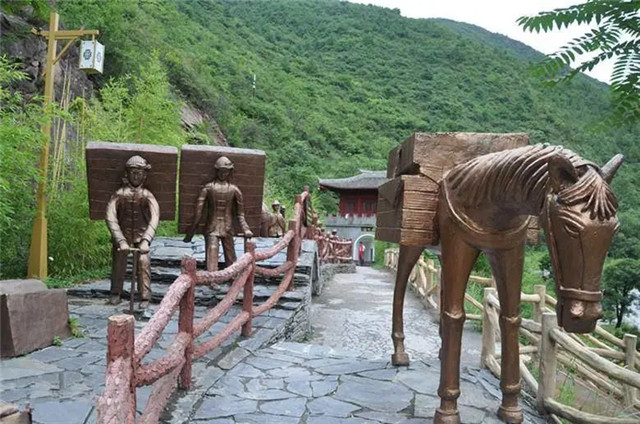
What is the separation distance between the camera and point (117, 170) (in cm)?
518

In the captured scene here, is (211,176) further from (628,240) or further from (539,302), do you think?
(628,240)

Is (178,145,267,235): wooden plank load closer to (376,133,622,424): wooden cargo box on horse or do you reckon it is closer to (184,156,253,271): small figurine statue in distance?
(184,156,253,271): small figurine statue in distance

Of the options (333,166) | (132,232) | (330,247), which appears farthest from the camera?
(333,166)

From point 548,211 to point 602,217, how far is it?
0.67 feet

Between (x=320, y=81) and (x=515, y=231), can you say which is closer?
(x=515, y=231)

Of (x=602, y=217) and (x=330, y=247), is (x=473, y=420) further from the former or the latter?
(x=330, y=247)

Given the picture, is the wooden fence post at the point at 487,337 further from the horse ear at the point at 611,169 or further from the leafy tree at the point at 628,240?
the leafy tree at the point at 628,240

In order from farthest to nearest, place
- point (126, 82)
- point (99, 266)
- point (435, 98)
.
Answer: point (435, 98) < point (126, 82) < point (99, 266)

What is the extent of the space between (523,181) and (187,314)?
2229mm

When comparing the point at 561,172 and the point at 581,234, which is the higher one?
the point at 561,172

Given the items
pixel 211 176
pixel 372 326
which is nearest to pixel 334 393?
pixel 211 176

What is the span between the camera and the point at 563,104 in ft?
195

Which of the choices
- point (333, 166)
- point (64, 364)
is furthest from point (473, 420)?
point (333, 166)

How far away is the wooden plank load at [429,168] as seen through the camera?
3.05m
